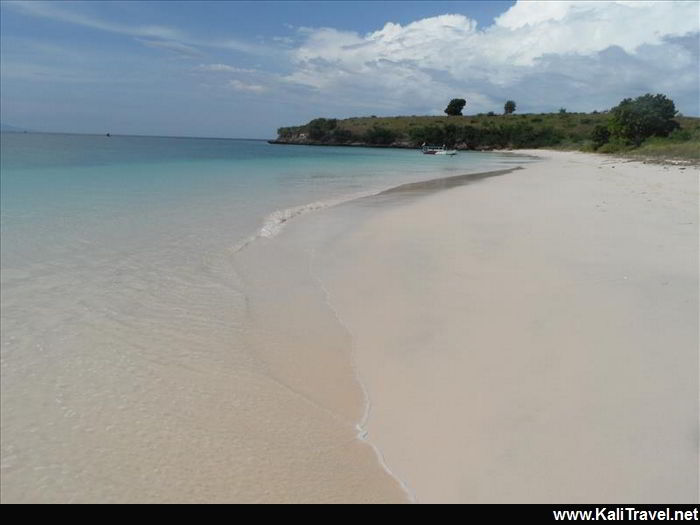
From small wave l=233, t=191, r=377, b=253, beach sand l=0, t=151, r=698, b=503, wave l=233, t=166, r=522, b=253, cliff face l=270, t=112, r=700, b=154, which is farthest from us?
cliff face l=270, t=112, r=700, b=154

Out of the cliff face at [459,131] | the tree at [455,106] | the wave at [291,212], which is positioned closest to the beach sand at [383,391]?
the wave at [291,212]

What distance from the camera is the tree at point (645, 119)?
47.8 m

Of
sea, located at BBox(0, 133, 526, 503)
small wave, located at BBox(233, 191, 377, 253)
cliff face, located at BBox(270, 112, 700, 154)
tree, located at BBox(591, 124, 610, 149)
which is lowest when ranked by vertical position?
sea, located at BBox(0, 133, 526, 503)

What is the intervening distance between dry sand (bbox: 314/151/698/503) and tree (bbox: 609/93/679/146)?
49.0m

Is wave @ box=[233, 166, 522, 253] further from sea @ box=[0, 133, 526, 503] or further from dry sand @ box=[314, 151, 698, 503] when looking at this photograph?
dry sand @ box=[314, 151, 698, 503]

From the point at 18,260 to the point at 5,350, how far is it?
11.6 feet

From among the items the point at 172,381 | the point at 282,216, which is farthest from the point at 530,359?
the point at 282,216

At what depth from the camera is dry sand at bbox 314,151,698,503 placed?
9.02 ft

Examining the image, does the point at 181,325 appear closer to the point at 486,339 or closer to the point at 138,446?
the point at 138,446

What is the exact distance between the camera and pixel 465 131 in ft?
321

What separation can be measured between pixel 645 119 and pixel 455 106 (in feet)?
268

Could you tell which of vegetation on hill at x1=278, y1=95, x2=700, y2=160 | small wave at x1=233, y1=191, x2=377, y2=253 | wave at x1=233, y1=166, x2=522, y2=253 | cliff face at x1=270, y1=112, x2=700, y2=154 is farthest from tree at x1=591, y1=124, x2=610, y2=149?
small wave at x1=233, y1=191, x2=377, y2=253

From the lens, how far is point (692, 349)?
13.3ft

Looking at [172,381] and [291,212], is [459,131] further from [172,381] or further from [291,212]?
[172,381]
